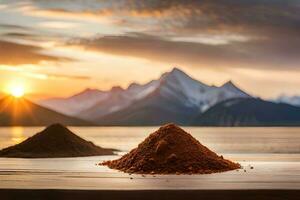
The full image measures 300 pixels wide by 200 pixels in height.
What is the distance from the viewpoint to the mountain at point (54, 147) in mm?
35625

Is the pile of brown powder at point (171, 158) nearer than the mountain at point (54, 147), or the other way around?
the pile of brown powder at point (171, 158)

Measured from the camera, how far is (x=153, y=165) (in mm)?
25578
